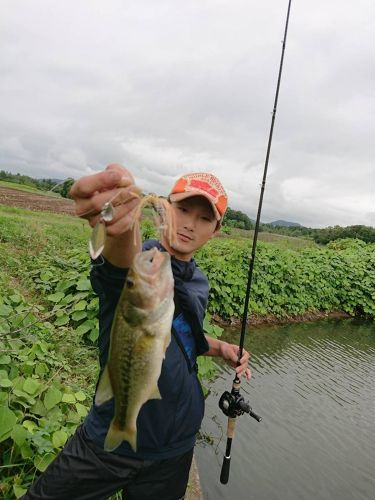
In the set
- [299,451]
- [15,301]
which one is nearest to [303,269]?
[299,451]

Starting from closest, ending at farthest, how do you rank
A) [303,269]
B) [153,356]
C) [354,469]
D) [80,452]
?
[153,356], [80,452], [354,469], [303,269]

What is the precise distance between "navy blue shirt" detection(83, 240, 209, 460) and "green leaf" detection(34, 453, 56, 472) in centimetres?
109

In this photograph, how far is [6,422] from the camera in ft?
9.84

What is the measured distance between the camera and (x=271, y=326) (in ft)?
44.8

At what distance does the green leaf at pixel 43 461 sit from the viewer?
3.11m

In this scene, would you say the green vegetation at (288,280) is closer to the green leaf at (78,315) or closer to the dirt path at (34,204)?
the green leaf at (78,315)

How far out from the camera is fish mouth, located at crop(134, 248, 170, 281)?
1408mm

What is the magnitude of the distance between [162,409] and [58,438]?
4.95 ft

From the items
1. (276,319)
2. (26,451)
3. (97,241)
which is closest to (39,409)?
(26,451)

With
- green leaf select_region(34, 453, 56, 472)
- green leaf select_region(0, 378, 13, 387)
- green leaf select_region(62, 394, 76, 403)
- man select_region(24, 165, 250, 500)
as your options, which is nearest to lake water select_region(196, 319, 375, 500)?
green leaf select_region(62, 394, 76, 403)

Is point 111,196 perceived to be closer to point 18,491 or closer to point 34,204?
point 18,491

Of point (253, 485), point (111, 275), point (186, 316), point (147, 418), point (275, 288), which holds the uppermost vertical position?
point (111, 275)

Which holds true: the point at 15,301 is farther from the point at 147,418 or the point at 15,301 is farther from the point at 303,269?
the point at 303,269

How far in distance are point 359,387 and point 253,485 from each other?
5022 mm
